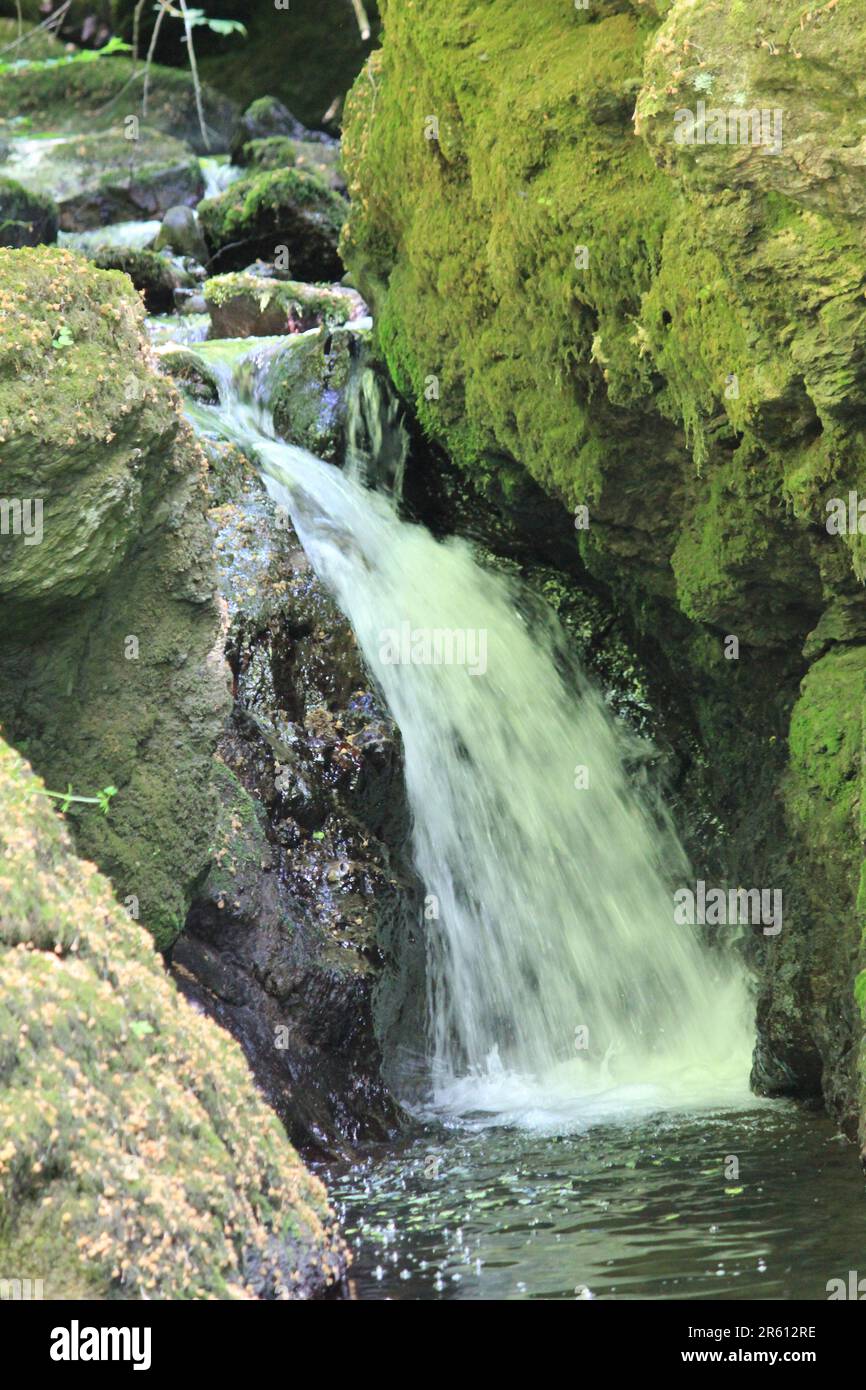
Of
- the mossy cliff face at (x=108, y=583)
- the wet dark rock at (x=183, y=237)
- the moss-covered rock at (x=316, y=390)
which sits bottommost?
the mossy cliff face at (x=108, y=583)

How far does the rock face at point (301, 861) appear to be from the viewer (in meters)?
7.22

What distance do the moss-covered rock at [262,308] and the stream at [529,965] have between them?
101 centimetres

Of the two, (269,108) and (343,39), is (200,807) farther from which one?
(343,39)

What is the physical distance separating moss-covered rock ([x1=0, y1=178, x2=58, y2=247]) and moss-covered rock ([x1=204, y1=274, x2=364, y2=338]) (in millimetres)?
4024

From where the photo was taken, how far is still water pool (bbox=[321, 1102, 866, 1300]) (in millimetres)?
4645

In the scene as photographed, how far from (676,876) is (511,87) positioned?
5.15m

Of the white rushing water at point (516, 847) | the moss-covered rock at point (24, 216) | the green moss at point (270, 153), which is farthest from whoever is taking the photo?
the green moss at point (270, 153)

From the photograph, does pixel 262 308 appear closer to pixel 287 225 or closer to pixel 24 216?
pixel 287 225

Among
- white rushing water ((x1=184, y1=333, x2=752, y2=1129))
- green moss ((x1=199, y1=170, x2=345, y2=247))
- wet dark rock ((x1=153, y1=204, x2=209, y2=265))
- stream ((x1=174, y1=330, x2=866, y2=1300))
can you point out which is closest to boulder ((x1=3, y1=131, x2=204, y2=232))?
wet dark rock ((x1=153, y1=204, x2=209, y2=265))

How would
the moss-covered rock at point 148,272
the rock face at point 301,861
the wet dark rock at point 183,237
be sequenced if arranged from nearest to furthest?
→ 1. the rock face at point 301,861
2. the moss-covered rock at point 148,272
3. the wet dark rock at point 183,237

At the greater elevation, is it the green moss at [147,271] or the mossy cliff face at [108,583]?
the green moss at [147,271]

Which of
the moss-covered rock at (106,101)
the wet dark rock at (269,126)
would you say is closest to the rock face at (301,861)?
the wet dark rock at (269,126)

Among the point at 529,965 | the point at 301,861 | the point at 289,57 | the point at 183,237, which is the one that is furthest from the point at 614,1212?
the point at 289,57

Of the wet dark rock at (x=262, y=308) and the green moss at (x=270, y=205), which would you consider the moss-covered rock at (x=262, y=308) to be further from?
the green moss at (x=270, y=205)
